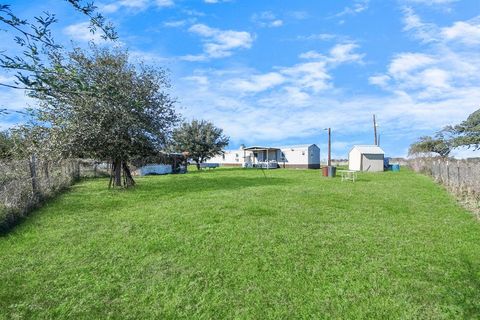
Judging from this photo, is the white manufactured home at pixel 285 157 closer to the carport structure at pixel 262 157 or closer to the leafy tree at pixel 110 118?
the carport structure at pixel 262 157

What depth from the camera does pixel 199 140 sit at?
4253cm

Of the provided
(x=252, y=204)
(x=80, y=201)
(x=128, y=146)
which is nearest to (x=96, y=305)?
(x=252, y=204)

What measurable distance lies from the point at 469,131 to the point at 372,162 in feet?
37.0

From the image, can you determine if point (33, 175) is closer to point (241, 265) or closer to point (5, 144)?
point (241, 265)

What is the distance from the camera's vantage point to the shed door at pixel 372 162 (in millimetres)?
35906

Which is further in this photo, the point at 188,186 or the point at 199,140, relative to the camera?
the point at 199,140

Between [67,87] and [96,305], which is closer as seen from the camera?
[67,87]

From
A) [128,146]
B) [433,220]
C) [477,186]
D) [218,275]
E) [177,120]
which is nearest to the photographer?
[218,275]

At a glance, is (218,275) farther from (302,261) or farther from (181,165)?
(181,165)

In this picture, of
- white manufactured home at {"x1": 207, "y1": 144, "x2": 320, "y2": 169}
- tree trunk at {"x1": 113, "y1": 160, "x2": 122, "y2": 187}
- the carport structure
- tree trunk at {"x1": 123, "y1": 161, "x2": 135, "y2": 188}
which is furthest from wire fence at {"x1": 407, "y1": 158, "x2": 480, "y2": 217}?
the carport structure

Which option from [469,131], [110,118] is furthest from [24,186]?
[469,131]

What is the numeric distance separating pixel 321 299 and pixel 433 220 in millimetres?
6562

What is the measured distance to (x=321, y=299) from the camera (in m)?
4.17

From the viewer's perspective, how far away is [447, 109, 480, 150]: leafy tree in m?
25.0
